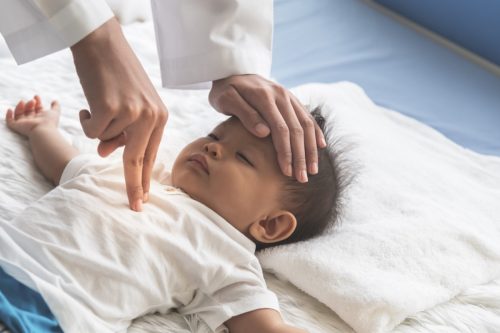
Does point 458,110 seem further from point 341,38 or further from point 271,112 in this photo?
point 271,112

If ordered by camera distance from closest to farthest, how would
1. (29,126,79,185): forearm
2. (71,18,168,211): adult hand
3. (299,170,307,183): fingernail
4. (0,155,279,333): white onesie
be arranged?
(71,18,168,211): adult hand
(0,155,279,333): white onesie
(299,170,307,183): fingernail
(29,126,79,185): forearm

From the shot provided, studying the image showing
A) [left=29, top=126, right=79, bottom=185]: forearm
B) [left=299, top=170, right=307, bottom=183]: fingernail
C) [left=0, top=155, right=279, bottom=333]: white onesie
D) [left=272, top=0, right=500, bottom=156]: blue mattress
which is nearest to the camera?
[left=0, top=155, right=279, bottom=333]: white onesie

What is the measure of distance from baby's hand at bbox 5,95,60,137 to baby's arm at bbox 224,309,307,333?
20.3 inches

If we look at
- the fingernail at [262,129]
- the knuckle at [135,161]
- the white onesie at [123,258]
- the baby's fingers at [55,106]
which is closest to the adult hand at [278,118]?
the fingernail at [262,129]

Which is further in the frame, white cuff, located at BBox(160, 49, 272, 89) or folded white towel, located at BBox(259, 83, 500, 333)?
white cuff, located at BBox(160, 49, 272, 89)

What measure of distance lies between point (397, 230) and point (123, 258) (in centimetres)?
48

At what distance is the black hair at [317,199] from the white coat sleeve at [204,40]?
0.21m

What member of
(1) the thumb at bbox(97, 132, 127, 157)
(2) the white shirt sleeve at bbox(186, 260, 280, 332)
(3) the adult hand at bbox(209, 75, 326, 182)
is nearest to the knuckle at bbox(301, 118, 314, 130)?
(3) the adult hand at bbox(209, 75, 326, 182)

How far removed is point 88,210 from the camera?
0.97m

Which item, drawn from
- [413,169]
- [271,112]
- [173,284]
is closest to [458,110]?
[413,169]

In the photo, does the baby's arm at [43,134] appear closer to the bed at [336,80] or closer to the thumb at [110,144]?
the bed at [336,80]

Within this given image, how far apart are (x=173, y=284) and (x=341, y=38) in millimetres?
1132

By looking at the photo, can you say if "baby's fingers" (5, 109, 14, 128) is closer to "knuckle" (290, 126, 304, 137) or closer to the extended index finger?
the extended index finger

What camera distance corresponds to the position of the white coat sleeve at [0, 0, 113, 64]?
81 centimetres
